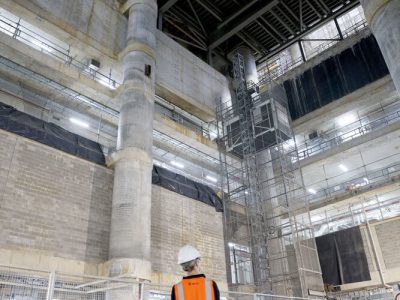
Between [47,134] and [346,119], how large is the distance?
17.8 meters

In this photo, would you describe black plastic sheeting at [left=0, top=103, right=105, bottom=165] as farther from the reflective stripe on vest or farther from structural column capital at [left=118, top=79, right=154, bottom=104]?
the reflective stripe on vest

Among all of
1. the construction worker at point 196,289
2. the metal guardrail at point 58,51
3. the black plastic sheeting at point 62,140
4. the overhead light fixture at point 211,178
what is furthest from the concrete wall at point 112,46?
the construction worker at point 196,289

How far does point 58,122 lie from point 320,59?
623 inches

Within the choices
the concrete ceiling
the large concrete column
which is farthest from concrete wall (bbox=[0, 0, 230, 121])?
the concrete ceiling

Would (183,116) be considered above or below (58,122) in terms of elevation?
above

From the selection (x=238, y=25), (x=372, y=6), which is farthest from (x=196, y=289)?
(x=238, y=25)

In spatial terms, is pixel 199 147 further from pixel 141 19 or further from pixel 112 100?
pixel 141 19

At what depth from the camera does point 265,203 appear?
59.6 feet

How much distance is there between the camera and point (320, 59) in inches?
899

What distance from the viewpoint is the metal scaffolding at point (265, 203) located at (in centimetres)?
1602

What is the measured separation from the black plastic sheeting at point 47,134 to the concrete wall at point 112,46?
17.7 ft

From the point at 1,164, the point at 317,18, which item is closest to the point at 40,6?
the point at 1,164

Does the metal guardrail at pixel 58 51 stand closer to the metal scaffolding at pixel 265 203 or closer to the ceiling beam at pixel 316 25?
the metal scaffolding at pixel 265 203

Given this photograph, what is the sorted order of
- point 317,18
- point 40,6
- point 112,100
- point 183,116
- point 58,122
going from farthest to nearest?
point 317,18 < point 183,116 < point 58,122 < point 112,100 < point 40,6
